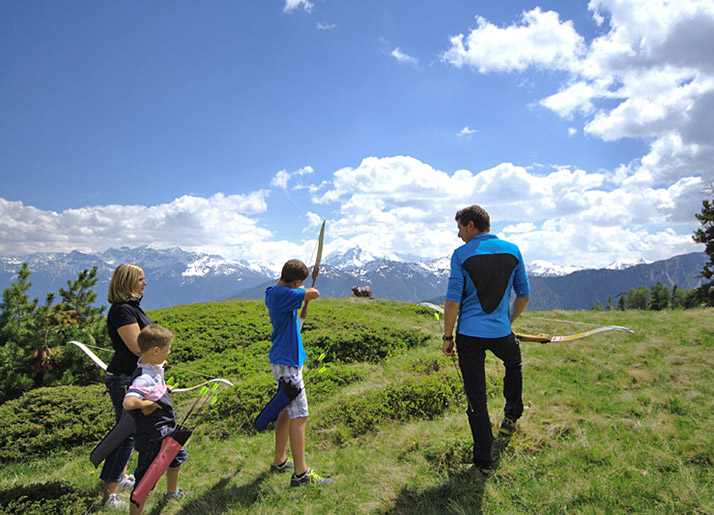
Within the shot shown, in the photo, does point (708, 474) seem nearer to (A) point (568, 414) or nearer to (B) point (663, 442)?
(B) point (663, 442)

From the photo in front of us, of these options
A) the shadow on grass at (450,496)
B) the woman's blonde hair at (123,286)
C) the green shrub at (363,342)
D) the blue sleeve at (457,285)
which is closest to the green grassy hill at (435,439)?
the shadow on grass at (450,496)

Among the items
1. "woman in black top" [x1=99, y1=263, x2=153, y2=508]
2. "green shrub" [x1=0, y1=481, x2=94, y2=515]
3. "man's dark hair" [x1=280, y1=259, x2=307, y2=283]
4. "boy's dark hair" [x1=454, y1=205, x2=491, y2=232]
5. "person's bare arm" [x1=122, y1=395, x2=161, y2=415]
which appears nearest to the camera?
"person's bare arm" [x1=122, y1=395, x2=161, y2=415]

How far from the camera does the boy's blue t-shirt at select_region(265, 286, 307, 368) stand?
4512 millimetres

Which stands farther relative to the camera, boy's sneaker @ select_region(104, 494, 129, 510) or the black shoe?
the black shoe

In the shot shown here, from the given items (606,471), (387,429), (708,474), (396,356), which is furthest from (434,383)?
(396,356)

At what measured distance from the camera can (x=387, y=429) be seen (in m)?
6.23

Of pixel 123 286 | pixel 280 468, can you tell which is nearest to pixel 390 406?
pixel 280 468

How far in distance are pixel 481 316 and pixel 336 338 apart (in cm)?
928

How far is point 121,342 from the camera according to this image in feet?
14.8

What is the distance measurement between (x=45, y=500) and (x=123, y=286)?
278 centimetres

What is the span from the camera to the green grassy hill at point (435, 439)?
3.91 meters

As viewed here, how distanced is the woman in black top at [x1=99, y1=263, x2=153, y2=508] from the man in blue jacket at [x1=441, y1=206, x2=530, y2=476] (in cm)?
386

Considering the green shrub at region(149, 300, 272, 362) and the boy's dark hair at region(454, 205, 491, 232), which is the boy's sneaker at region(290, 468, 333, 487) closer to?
the boy's dark hair at region(454, 205, 491, 232)

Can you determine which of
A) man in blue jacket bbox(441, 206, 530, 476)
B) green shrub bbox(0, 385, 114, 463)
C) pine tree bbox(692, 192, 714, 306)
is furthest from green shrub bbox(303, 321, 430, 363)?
pine tree bbox(692, 192, 714, 306)
